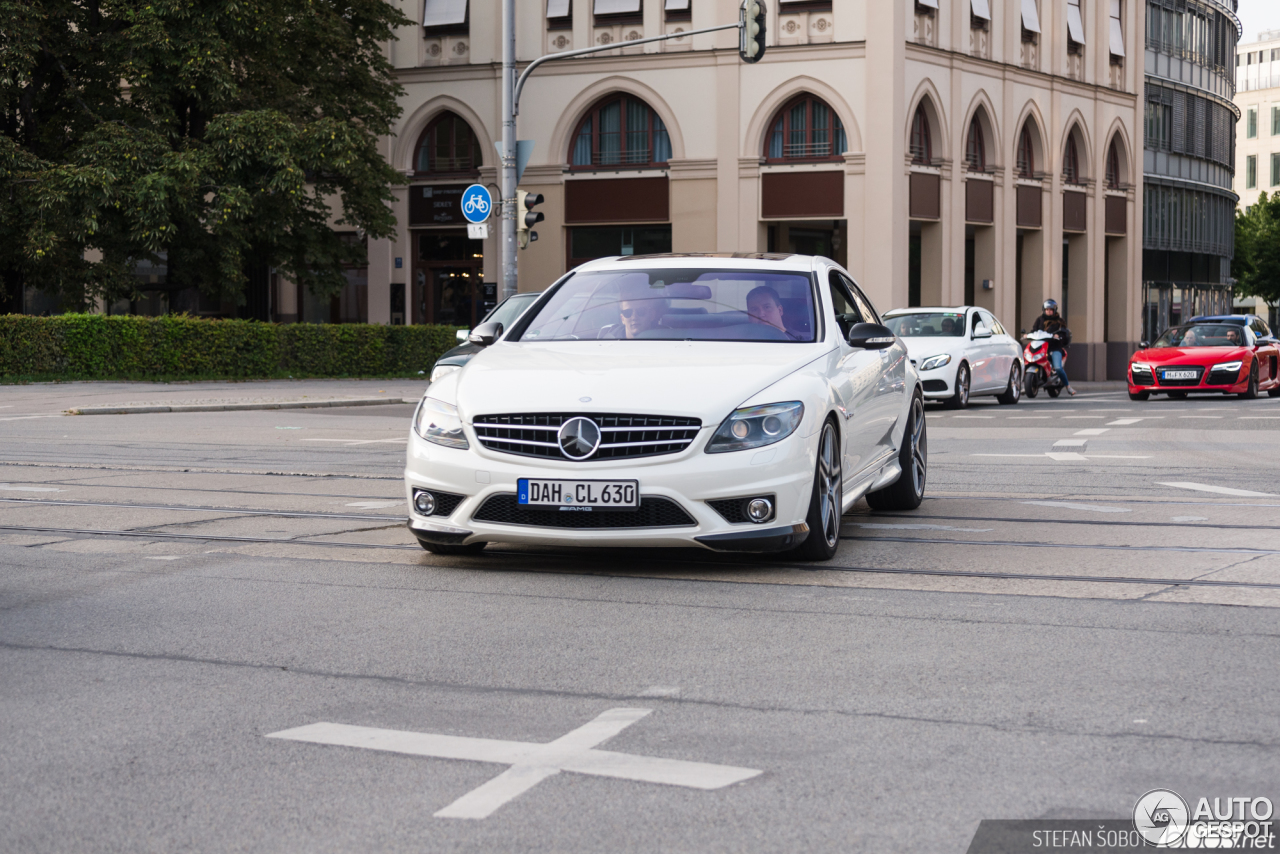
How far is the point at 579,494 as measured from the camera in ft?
24.4

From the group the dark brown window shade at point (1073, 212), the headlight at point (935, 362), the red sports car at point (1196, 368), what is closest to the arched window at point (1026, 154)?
the dark brown window shade at point (1073, 212)

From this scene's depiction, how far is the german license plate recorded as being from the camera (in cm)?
741

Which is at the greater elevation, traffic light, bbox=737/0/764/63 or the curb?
traffic light, bbox=737/0/764/63

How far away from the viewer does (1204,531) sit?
9.45m

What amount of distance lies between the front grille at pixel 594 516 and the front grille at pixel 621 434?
0.75ft

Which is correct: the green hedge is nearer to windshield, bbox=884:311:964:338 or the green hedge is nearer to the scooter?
windshield, bbox=884:311:964:338

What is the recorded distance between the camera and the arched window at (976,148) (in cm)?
4375

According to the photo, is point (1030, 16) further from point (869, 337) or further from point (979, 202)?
point (869, 337)

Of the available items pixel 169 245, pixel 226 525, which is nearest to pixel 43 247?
pixel 169 245

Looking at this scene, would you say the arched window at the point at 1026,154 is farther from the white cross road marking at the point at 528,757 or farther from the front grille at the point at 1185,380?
the white cross road marking at the point at 528,757

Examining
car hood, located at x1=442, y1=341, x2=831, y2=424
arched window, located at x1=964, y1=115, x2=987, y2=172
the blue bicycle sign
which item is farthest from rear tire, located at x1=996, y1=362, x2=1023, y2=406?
car hood, located at x1=442, y1=341, x2=831, y2=424

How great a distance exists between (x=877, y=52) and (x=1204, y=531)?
31.5 metres

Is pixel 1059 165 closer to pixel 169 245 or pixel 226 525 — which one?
pixel 169 245

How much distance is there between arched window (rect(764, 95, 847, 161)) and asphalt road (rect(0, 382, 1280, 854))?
3001 cm
